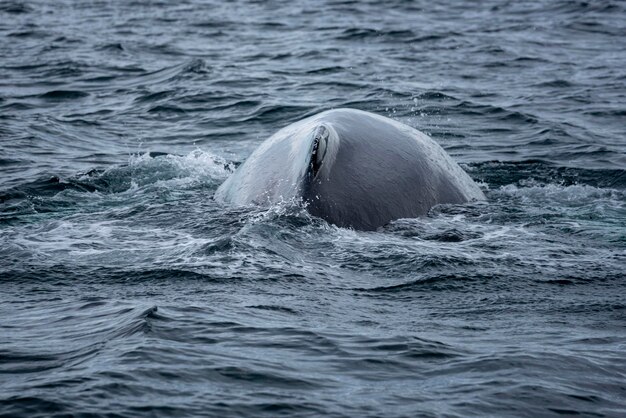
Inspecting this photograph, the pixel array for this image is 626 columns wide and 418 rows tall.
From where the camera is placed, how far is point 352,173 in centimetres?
870

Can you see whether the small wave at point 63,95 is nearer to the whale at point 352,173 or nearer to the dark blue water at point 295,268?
the dark blue water at point 295,268

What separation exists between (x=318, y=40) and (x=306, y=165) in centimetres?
1607

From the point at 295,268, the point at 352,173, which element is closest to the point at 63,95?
the point at 352,173

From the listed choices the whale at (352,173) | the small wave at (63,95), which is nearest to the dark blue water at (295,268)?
the small wave at (63,95)

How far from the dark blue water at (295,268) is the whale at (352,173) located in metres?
0.16

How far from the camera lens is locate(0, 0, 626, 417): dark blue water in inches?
234

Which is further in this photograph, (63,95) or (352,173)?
(63,95)

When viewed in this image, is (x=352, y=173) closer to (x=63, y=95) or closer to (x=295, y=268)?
(x=295, y=268)

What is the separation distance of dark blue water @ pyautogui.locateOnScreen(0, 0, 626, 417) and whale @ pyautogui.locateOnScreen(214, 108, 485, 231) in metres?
0.16

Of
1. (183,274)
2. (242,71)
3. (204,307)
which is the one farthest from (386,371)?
(242,71)

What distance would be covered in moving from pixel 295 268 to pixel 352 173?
1110 mm

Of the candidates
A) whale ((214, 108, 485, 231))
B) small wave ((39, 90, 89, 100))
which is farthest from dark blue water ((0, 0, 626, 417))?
whale ((214, 108, 485, 231))

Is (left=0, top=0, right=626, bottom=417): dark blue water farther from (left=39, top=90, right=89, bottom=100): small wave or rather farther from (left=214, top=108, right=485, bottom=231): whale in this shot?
(left=214, top=108, right=485, bottom=231): whale

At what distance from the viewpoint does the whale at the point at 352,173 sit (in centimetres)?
849
